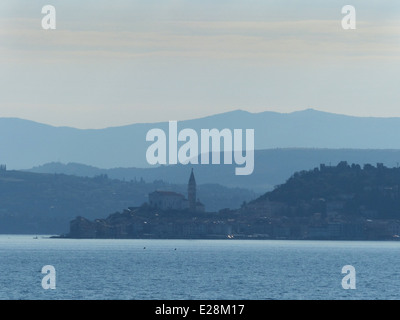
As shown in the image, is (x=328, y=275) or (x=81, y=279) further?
(x=328, y=275)

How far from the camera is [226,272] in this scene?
14525 cm

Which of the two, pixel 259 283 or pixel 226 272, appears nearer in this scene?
pixel 259 283

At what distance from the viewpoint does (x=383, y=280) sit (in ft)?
427
